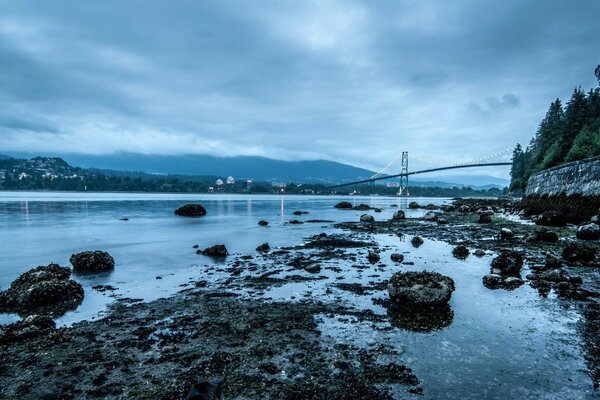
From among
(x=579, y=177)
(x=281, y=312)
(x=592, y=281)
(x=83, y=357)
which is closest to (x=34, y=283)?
(x=83, y=357)

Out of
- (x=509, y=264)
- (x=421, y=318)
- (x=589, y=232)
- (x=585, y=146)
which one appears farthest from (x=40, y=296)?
(x=585, y=146)

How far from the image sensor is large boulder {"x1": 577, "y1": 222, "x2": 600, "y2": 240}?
17938 millimetres

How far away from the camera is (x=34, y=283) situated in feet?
32.0

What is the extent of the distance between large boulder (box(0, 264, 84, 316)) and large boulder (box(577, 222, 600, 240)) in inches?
941

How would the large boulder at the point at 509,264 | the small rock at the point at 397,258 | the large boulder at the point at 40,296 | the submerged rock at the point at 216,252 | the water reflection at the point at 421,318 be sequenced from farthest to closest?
the submerged rock at the point at 216,252 → the small rock at the point at 397,258 → the large boulder at the point at 509,264 → the large boulder at the point at 40,296 → the water reflection at the point at 421,318

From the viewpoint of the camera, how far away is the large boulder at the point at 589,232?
17938mm

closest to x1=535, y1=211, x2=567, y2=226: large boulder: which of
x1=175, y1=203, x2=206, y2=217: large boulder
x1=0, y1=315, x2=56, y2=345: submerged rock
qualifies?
x1=0, y1=315, x2=56, y2=345: submerged rock

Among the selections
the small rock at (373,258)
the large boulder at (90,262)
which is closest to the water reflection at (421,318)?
the small rock at (373,258)

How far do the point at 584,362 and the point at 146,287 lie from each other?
38.1 ft

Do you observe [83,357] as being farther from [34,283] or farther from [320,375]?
[34,283]

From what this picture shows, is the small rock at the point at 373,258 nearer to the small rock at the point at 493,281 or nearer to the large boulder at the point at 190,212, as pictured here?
the small rock at the point at 493,281

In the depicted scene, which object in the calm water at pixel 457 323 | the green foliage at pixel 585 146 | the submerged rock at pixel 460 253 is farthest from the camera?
the green foliage at pixel 585 146

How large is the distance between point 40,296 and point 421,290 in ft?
34.8

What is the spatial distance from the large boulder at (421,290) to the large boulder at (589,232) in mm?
14568
